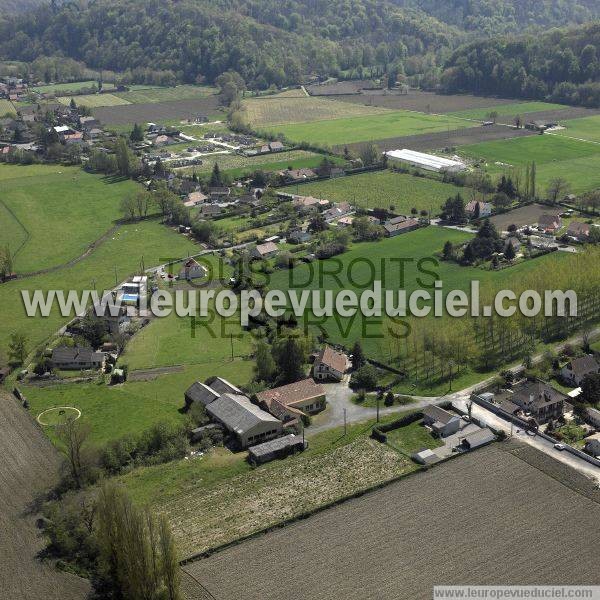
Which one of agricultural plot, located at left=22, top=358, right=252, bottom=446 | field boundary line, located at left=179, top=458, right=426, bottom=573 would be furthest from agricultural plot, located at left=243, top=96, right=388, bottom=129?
field boundary line, located at left=179, top=458, right=426, bottom=573

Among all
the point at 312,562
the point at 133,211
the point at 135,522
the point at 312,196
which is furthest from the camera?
the point at 312,196

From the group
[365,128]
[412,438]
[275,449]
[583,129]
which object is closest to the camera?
[275,449]

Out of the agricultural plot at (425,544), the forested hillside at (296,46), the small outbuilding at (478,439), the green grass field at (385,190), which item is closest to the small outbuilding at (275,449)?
the agricultural plot at (425,544)

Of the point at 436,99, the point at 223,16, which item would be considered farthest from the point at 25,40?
the point at 436,99

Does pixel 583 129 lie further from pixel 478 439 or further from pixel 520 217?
pixel 478 439

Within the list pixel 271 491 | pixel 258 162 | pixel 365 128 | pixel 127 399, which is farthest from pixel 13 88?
pixel 271 491

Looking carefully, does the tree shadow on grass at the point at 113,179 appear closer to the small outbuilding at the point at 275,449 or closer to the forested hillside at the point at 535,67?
the small outbuilding at the point at 275,449

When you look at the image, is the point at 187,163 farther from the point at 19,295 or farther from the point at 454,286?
the point at 454,286
